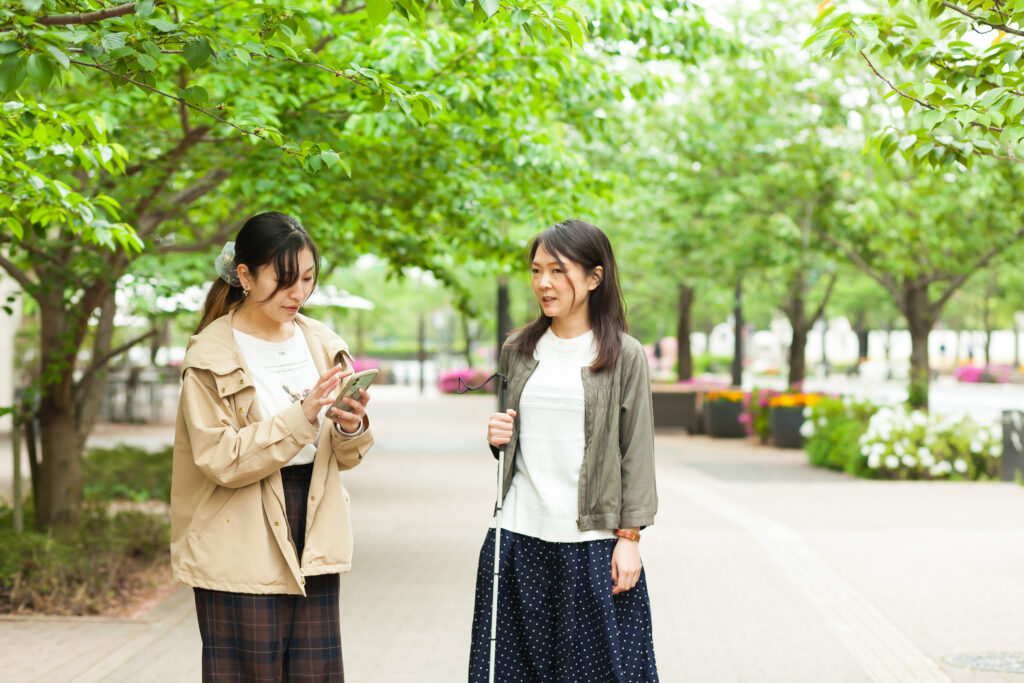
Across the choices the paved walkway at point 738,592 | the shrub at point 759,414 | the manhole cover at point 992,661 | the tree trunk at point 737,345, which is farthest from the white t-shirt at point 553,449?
the tree trunk at point 737,345

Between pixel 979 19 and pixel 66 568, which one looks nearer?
pixel 979 19

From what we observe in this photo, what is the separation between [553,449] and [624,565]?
40cm

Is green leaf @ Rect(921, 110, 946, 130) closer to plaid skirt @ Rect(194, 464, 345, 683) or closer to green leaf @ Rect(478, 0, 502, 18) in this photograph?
green leaf @ Rect(478, 0, 502, 18)

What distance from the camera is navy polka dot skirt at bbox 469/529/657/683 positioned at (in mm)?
3645

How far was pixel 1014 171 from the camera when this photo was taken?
14.0 metres

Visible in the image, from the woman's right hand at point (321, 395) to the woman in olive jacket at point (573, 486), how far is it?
0.53 m

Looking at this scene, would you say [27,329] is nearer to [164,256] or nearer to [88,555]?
[164,256]

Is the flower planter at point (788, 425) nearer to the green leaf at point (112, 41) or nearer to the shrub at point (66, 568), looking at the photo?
the shrub at point (66, 568)

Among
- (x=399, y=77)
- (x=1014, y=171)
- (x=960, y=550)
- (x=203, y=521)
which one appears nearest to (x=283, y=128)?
(x=399, y=77)

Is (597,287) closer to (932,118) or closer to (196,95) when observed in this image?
(196,95)

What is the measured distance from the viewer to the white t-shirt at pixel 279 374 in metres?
3.47

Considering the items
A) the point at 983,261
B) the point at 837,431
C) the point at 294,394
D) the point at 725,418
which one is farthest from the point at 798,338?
the point at 294,394

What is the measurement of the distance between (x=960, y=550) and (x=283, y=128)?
6.33m

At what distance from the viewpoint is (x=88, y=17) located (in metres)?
3.73
